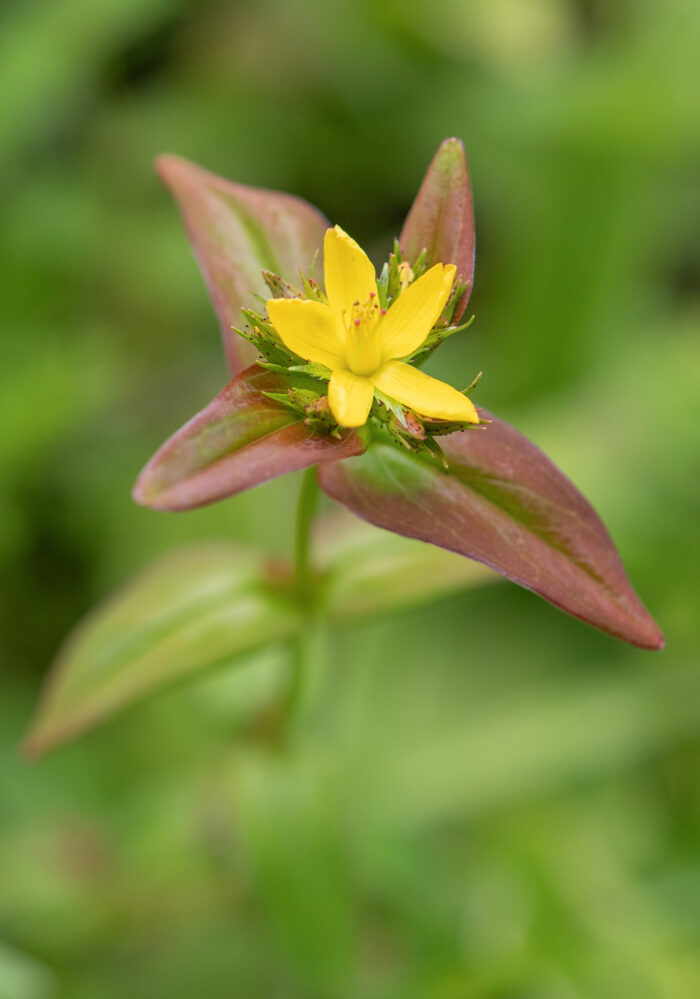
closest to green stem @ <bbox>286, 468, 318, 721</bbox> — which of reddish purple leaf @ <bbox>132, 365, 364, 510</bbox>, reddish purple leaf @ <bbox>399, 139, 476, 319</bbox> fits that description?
reddish purple leaf @ <bbox>132, 365, 364, 510</bbox>

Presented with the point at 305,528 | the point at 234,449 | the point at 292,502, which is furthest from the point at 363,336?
the point at 292,502

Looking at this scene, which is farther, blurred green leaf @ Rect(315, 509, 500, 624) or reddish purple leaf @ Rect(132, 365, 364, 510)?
blurred green leaf @ Rect(315, 509, 500, 624)

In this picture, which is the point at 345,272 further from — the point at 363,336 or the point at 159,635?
the point at 159,635

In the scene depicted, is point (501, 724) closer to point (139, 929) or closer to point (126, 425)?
point (139, 929)

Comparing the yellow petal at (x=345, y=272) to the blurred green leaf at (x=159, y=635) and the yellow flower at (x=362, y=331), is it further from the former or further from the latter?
the blurred green leaf at (x=159, y=635)

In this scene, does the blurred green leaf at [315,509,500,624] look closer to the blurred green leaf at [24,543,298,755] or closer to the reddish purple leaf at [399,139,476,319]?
the blurred green leaf at [24,543,298,755]

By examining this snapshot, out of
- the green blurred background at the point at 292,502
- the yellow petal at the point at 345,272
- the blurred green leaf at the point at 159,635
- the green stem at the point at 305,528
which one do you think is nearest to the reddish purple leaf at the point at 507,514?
the green stem at the point at 305,528
